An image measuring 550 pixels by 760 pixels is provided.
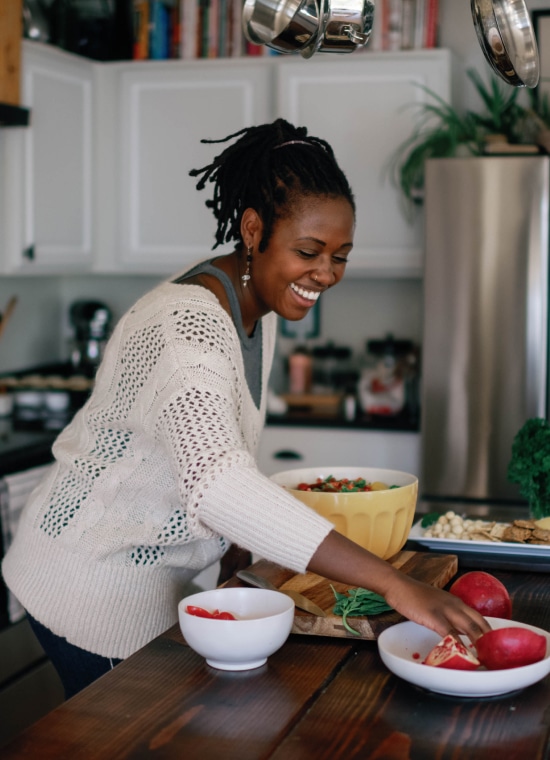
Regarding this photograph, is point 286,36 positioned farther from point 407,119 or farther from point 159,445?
point 407,119

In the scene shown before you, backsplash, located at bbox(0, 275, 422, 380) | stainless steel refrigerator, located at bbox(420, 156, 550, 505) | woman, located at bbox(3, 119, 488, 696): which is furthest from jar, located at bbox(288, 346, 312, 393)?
woman, located at bbox(3, 119, 488, 696)

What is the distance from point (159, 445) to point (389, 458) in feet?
6.96

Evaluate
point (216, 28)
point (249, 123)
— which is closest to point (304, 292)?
point (249, 123)

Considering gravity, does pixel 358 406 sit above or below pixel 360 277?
below

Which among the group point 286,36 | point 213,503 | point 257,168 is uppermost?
point 286,36

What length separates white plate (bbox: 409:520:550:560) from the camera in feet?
5.59

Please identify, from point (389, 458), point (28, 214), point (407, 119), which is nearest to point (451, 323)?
point (389, 458)

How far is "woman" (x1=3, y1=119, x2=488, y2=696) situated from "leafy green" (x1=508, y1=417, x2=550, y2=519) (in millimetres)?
497

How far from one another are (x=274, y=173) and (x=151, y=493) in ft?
1.87

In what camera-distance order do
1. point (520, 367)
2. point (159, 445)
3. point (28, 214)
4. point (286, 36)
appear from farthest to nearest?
point (28, 214) → point (520, 367) → point (286, 36) → point (159, 445)

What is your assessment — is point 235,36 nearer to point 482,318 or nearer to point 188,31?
point 188,31

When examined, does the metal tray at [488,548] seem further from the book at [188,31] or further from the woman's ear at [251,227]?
the book at [188,31]

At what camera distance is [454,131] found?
338 centimetres

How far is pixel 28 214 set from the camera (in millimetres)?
3498
